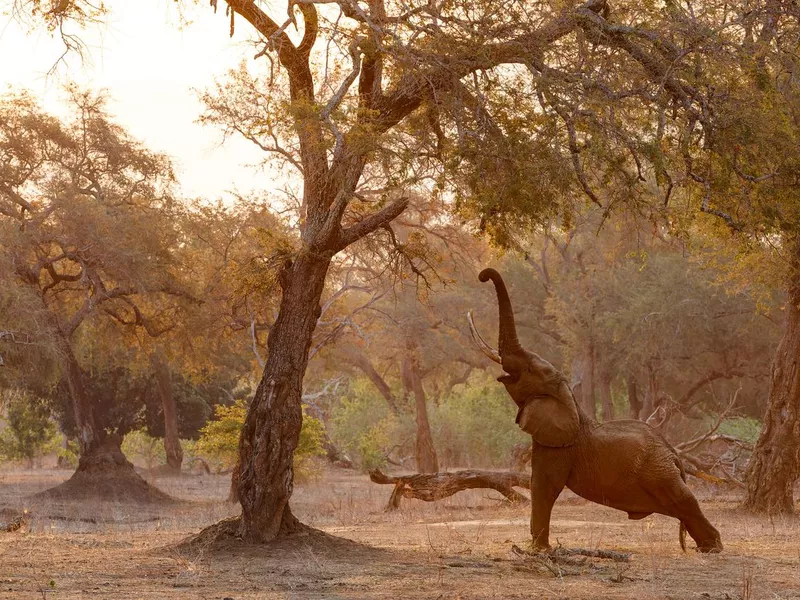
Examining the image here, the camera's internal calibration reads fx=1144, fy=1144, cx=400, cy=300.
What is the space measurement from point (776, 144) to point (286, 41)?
589 cm

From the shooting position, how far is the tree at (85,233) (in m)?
26.1

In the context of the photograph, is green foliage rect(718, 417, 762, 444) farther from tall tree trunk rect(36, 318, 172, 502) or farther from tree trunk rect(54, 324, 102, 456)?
tree trunk rect(54, 324, 102, 456)

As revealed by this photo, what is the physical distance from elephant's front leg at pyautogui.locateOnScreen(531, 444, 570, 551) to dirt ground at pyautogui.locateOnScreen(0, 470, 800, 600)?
0.41 metres

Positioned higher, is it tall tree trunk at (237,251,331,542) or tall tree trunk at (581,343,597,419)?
tall tree trunk at (581,343,597,419)

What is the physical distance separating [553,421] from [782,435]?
9.04 meters

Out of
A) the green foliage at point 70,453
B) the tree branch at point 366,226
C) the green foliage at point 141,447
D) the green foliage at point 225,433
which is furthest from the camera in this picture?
the green foliage at point 141,447

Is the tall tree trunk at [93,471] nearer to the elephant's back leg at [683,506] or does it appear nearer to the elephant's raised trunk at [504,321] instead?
the elephant's raised trunk at [504,321]

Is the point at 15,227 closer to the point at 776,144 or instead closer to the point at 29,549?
the point at 29,549

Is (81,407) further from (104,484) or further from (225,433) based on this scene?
(225,433)

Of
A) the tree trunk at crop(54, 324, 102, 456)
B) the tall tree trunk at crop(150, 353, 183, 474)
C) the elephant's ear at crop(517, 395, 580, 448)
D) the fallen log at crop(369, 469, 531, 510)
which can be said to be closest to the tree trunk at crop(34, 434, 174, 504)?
the tree trunk at crop(54, 324, 102, 456)

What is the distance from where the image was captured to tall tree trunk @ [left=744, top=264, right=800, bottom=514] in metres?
19.5

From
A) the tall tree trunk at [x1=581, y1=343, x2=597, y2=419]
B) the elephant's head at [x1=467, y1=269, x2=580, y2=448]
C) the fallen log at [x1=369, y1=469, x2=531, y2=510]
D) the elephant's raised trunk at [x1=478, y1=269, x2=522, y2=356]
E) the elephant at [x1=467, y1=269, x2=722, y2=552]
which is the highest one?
the tall tree trunk at [x1=581, y1=343, x2=597, y2=419]

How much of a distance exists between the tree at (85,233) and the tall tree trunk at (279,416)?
1231 cm

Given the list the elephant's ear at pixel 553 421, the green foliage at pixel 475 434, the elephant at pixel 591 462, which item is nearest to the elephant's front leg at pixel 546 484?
the elephant at pixel 591 462
